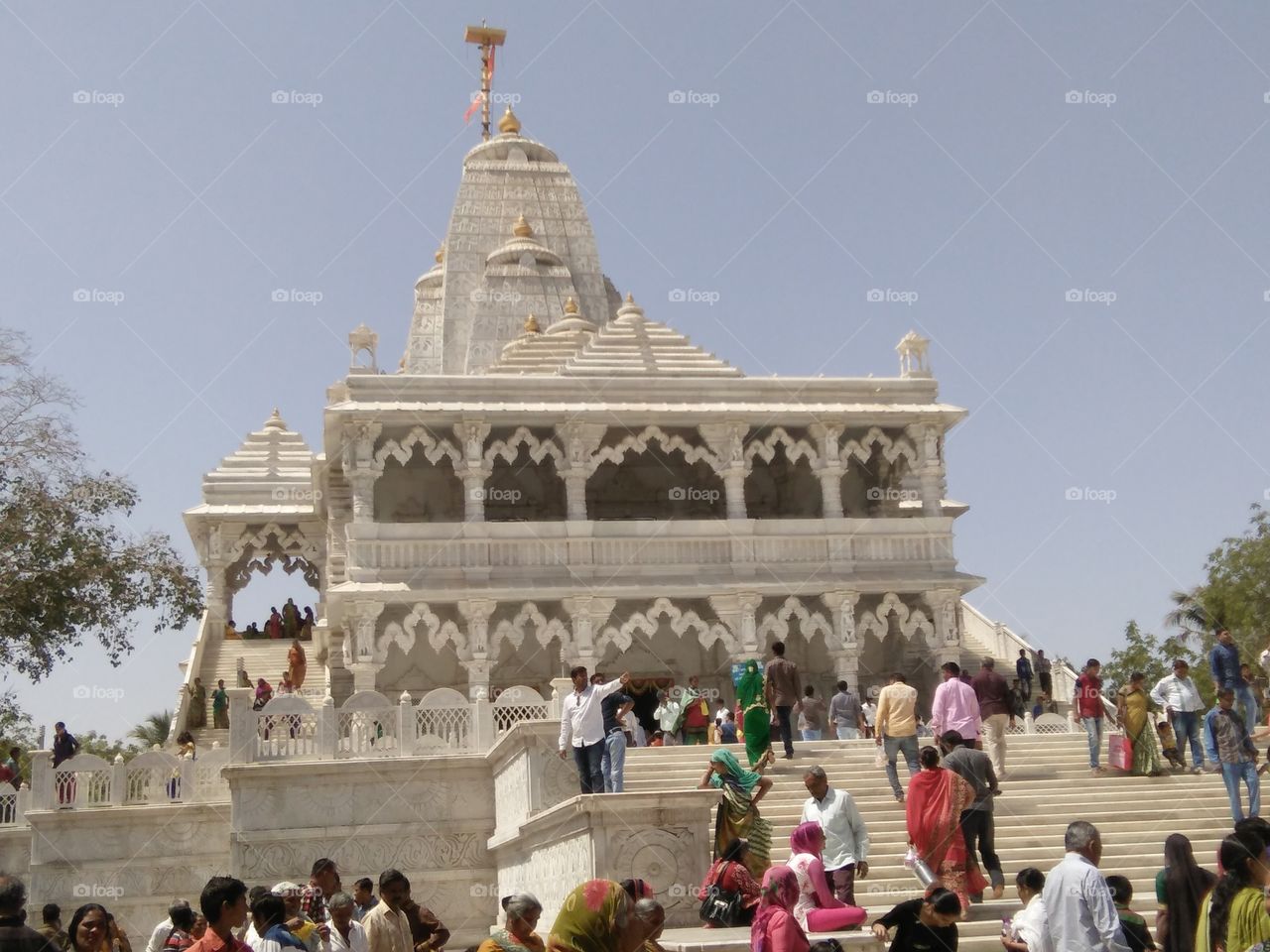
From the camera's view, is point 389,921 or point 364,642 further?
point 364,642

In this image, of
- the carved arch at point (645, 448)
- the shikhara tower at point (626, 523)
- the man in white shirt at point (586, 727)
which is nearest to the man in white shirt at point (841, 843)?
the man in white shirt at point (586, 727)

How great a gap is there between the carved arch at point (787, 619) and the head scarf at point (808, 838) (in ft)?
58.7

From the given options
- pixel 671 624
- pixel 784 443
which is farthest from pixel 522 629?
pixel 784 443

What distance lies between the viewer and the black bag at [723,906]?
10461 mm

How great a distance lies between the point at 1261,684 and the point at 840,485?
383 inches

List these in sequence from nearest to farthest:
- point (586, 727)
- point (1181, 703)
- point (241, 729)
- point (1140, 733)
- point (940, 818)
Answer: point (940, 818) < point (586, 727) < point (1181, 703) < point (1140, 733) < point (241, 729)

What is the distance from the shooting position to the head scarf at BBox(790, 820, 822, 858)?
9.78 metres

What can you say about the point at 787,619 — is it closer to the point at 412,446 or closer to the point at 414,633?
the point at 414,633

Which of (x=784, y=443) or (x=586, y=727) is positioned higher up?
(x=784, y=443)

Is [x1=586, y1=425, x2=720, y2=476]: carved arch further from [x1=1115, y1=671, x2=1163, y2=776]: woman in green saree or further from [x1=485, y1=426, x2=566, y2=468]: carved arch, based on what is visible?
[x1=1115, y1=671, x2=1163, y2=776]: woman in green saree

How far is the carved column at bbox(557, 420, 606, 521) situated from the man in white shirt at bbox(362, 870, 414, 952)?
18.7 meters

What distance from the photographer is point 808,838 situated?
9.80m

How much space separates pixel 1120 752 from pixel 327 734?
950 centimetres

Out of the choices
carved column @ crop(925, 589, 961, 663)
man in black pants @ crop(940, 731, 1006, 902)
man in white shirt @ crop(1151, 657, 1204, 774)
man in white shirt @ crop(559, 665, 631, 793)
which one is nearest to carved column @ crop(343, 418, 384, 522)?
carved column @ crop(925, 589, 961, 663)
